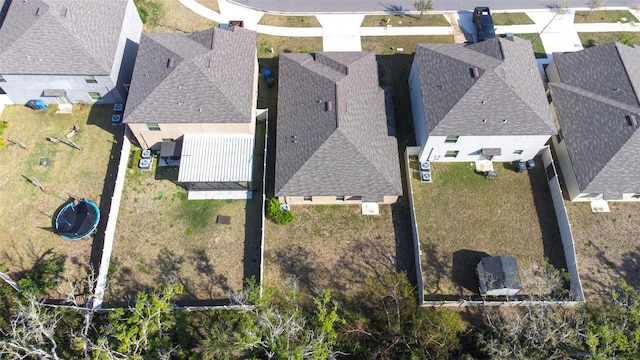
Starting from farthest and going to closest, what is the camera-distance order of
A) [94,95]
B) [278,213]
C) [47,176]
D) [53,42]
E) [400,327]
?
[94,95] → [47,176] → [53,42] → [278,213] → [400,327]

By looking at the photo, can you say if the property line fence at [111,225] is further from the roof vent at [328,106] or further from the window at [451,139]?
the window at [451,139]

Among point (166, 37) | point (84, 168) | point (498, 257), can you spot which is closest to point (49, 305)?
point (84, 168)

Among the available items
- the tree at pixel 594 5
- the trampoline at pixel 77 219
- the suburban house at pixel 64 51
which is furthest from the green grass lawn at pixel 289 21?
the tree at pixel 594 5

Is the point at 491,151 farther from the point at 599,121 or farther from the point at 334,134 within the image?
the point at 334,134

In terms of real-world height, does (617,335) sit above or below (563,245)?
below

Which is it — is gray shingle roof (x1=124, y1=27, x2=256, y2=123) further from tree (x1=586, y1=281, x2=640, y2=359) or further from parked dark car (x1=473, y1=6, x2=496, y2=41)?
tree (x1=586, y1=281, x2=640, y2=359)

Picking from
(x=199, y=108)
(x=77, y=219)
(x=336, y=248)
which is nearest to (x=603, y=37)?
(x=336, y=248)

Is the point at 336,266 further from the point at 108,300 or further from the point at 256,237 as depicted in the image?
the point at 108,300
